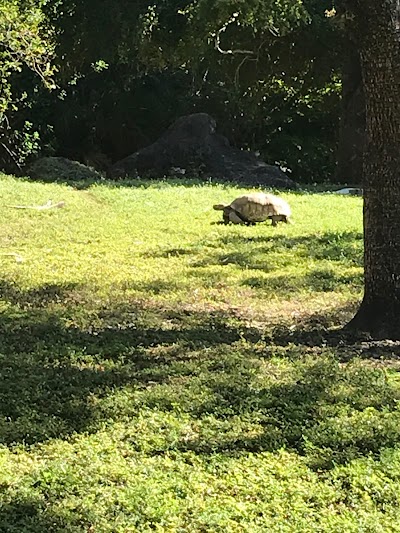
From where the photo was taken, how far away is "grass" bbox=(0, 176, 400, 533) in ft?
9.59

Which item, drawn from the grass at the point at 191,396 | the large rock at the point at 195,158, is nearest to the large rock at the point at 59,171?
the large rock at the point at 195,158

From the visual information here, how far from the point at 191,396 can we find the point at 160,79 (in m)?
17.4

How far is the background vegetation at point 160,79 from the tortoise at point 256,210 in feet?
17.3

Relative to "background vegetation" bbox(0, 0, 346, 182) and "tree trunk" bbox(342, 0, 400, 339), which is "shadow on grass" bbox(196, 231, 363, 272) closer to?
"tree trunk" bbox(342, 0, 400, 339)

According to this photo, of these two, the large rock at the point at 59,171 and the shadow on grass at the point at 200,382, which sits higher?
the large rock at the point at 59,171

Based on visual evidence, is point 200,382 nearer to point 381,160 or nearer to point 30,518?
point 30,518

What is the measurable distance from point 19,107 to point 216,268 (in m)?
12.9

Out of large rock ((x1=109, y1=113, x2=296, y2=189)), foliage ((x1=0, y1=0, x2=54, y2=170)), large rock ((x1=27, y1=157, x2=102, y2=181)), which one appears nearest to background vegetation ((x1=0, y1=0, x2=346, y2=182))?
foliage ((x1=0, y1=0, x2=54, y2=170))

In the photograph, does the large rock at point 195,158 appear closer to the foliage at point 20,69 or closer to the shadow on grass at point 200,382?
the foliage at point 20,69

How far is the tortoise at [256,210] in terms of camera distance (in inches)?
402

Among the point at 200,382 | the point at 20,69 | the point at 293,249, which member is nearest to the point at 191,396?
the point at 200,382

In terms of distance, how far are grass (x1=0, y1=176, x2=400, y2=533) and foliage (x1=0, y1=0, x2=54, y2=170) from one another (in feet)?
24.3

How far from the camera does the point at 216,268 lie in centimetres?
754

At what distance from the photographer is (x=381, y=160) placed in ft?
16.1
